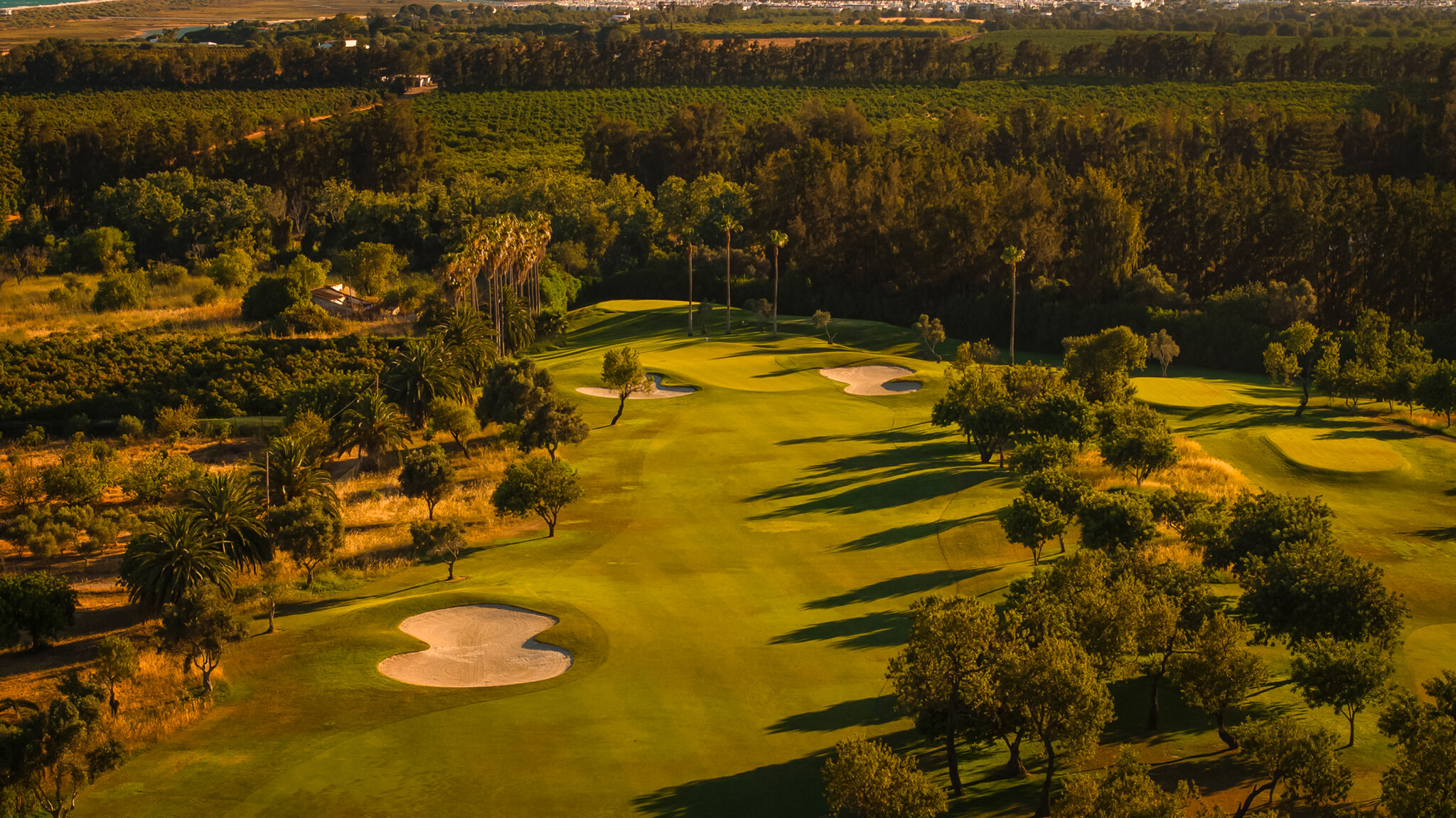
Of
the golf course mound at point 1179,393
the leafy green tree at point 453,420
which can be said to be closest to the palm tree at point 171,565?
the leafy green tree at point 453,420

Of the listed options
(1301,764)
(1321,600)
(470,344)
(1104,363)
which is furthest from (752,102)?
(1301,764)

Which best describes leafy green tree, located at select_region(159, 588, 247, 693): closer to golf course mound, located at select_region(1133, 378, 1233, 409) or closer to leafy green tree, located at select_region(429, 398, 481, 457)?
leafy green tree, located at select_region(429, 398, 481, 457)

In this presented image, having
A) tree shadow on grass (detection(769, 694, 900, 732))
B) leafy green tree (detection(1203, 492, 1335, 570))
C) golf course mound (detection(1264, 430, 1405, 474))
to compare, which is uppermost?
leafy green tree (detection(1203, 492, 1335, 570))

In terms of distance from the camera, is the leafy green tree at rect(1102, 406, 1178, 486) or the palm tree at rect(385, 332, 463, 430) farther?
the palm tree at rect(385, 332, 463, 430)

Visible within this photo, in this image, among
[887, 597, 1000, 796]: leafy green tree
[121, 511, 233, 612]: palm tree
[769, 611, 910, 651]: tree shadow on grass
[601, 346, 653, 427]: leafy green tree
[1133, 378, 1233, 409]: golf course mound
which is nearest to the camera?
[887, 597, 1000, 796]: leafy green tree

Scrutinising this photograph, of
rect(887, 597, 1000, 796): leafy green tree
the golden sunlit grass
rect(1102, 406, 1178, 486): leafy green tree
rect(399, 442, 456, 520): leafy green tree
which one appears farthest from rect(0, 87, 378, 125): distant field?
rect(887, 597, 1000, 796): leafy green tree
